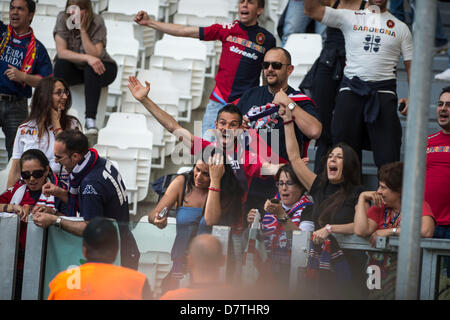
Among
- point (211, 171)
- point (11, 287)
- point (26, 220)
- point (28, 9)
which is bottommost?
point (11, 287)

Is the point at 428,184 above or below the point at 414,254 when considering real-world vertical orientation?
above

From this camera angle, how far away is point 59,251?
4.25 meters

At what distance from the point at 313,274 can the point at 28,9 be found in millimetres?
4137

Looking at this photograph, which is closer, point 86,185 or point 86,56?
point 86,185

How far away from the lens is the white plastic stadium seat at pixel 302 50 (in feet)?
25.5

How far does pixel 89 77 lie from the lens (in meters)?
7.26

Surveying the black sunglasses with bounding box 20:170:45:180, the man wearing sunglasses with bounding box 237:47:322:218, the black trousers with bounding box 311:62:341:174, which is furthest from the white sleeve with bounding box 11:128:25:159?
the black trousers with bounding box 311:62:341:174

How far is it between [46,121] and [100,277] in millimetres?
2699

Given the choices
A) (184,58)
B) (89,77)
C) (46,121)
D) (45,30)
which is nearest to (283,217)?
(46,121)

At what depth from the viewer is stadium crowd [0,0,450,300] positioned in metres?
3.86

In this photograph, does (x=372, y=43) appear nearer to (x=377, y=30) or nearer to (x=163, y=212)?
(x=377, y=30)

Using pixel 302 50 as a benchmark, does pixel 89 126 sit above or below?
below
